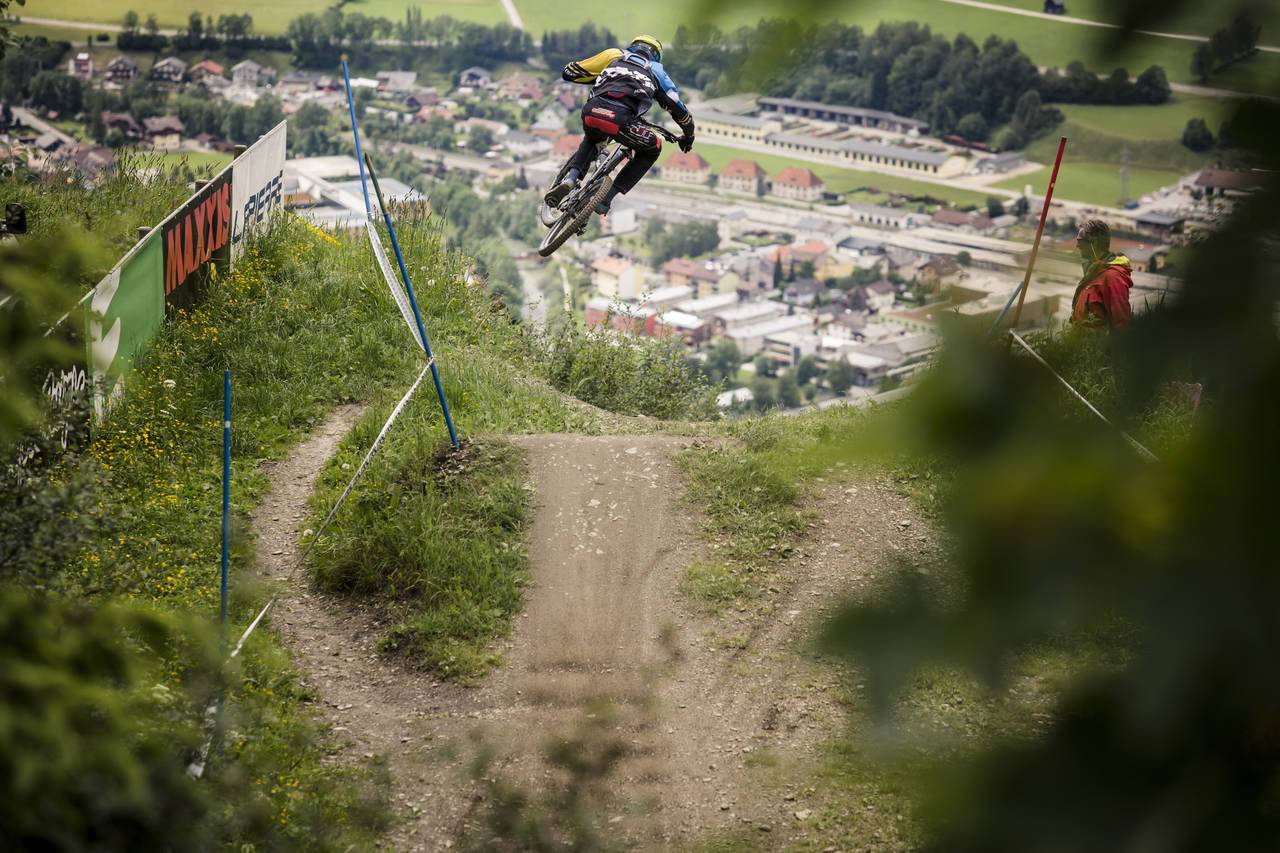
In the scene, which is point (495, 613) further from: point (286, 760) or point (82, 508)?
point (82, 508)

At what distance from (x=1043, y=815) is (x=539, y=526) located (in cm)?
767

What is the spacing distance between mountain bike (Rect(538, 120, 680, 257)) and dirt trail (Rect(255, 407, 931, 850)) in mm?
1826

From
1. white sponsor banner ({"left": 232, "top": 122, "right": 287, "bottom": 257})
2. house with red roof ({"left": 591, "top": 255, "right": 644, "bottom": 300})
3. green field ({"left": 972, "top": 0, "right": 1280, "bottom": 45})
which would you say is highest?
green field ({"left": 972, "top": 0, "right": 1280, "bottom": 45})

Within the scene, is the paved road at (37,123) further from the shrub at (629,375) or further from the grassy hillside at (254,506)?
the shrub at (629,375)

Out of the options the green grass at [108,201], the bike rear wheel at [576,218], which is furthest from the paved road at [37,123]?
the bike rear wheel at [576,218]

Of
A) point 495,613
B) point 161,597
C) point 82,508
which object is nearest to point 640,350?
point 495,613

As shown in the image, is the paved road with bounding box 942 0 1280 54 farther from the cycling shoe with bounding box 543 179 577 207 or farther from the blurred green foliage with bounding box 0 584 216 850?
the cycling shoe with bounding box 543 179 577 207

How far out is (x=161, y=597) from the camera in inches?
285

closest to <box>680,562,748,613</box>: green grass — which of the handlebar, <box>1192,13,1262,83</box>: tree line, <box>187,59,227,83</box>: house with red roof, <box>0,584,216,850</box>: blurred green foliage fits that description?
the handlebar

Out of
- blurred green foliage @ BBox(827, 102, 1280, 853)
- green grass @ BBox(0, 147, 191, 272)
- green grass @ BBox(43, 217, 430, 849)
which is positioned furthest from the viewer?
green grass @ BBox(0, 147, 191, 272)

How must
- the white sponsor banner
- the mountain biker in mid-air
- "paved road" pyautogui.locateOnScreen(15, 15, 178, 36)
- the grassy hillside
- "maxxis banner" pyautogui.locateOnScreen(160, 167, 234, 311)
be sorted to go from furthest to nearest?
"paved road" pyautogui.locateOnScreen(15, 15, 178, 36)
the white sponsor banner
"maxxis banner" pyautogui.locateOnScreen(160, 167, 234, 311)
the mountain biker in mid-air
the grassy hillside

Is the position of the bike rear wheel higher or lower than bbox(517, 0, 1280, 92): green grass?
lower

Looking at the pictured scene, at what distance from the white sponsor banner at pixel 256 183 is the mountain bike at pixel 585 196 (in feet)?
12.5

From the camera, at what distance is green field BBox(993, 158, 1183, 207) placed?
3.75 feet
